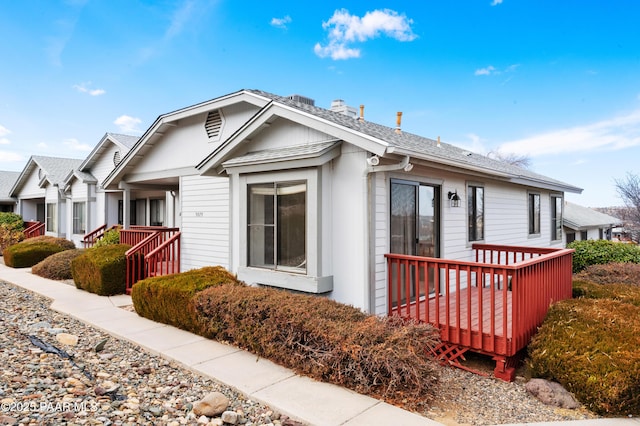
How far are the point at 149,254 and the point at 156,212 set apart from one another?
7057 mm

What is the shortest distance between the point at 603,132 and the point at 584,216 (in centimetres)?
779

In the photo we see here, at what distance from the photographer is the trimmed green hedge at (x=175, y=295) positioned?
587cm

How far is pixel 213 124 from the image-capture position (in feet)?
31.7

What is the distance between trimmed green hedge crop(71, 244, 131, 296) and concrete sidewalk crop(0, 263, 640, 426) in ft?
4.70

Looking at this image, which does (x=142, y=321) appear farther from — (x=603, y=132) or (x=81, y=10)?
(x=603, y=132)

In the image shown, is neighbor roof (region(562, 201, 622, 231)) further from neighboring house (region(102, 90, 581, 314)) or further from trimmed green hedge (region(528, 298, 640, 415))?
trimmed green hedge (region(528, 298, 640, 415))

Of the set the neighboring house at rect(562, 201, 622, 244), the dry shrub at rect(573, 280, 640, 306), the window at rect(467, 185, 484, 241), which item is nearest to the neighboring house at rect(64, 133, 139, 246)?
the window at rect(467, 185, 484, 241)

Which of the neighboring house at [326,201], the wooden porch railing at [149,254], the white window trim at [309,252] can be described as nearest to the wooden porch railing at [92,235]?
the wooden porch railing at [149,254]

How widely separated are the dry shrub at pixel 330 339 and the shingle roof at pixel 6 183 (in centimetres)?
2669

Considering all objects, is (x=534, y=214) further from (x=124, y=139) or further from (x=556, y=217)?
(x=124, y=139)

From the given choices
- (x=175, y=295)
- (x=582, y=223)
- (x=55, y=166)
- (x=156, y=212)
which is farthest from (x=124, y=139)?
(x=582, y=223)

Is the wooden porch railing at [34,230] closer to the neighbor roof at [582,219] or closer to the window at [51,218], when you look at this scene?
the window at [51,218]

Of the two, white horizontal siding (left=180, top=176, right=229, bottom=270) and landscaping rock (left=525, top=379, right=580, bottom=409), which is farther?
white horizontal siding (left=180, top=176, right=229, bottom=270)

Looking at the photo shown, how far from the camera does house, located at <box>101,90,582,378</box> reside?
16.6 feet
